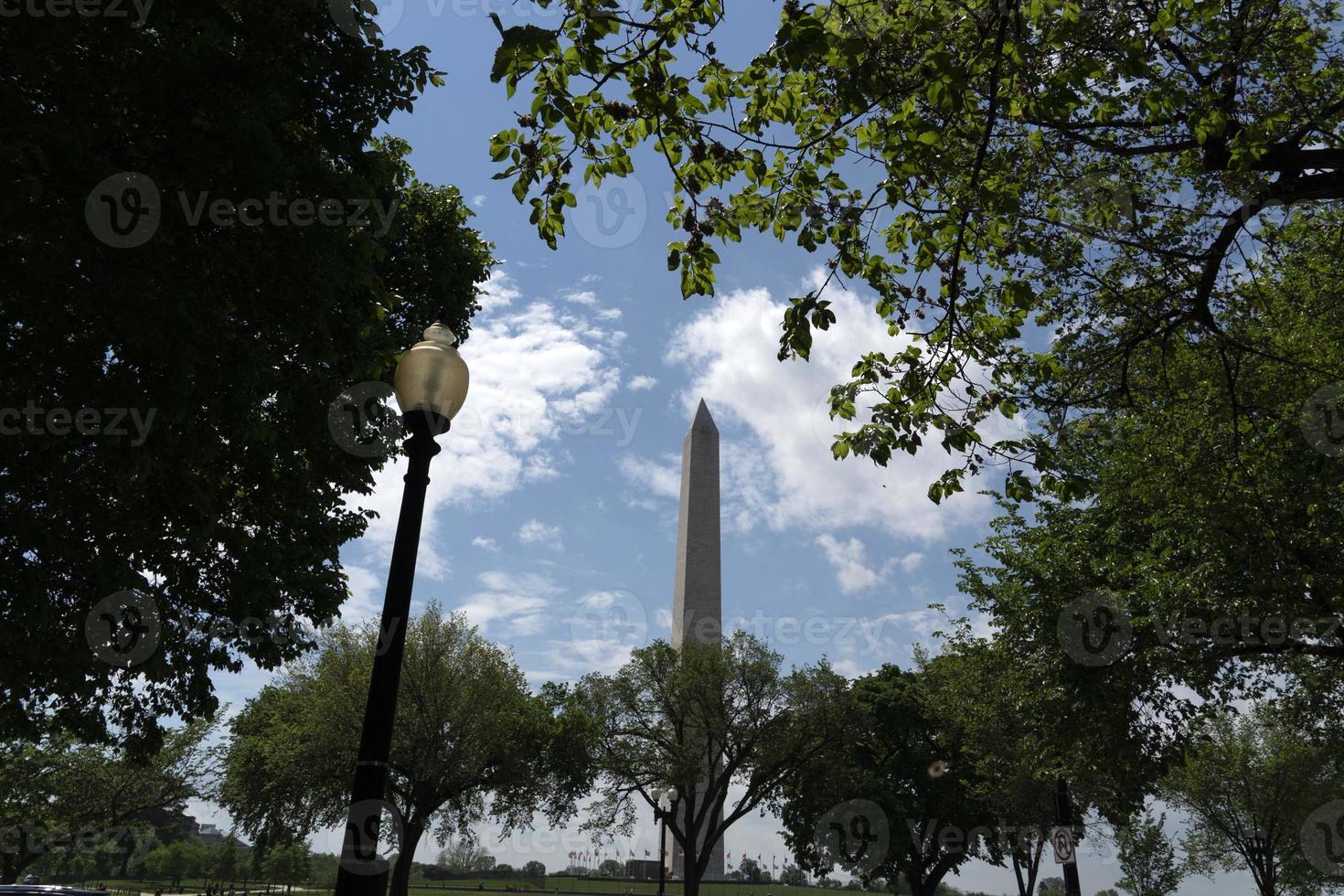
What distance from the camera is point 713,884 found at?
4659 cm

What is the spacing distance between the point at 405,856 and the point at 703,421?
22.6 m

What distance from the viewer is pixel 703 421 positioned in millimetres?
43688

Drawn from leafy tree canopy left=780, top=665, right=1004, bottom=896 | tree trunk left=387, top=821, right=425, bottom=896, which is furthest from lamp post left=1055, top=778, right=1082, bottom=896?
tree trunk left=387, top=821, right=425, bottom=896

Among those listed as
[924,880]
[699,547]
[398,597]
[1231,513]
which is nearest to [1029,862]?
[924,880]

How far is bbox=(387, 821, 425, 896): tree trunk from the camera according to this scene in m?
31.0

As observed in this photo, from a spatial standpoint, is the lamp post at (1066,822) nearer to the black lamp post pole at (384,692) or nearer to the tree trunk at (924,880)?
the black lamp post pole at (384,692)

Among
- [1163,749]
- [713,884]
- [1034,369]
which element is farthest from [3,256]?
[713,884]

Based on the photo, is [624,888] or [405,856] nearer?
[405,856]

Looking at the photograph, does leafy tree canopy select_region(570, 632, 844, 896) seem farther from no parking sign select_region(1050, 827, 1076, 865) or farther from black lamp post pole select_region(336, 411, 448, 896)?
black lamp post pole select_region(336, 411, 448, 896)

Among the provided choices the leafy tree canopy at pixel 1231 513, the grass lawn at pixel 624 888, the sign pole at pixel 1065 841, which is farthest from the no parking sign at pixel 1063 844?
the grass lawn at pixel 624 888

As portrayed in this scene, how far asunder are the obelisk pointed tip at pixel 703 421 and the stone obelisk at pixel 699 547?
Answer: 40 mm

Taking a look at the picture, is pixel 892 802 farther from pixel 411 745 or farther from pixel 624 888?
pixel 624 888

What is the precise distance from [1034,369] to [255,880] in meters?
103

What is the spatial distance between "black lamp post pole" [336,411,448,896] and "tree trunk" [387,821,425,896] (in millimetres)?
30202
